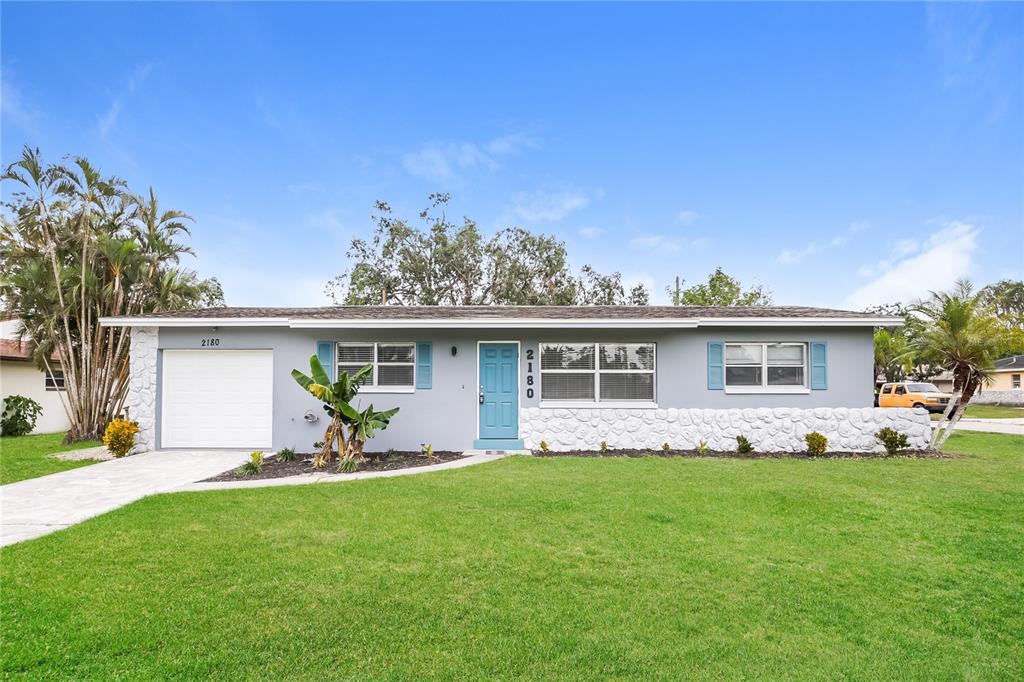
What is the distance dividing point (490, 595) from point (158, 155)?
663 inches

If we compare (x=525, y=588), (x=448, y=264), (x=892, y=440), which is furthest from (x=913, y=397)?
(x=525, y=588)

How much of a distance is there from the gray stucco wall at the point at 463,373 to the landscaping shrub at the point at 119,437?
0.68m

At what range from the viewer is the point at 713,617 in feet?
11.6

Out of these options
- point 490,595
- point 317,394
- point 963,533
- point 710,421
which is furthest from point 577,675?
point 710,421

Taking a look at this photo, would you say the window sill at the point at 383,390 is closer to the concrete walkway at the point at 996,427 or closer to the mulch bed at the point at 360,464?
the mulch bed at the point at 360,464

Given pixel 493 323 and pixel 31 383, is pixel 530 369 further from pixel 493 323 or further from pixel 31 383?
pixel 31 383

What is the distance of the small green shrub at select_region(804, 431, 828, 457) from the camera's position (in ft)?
35.6

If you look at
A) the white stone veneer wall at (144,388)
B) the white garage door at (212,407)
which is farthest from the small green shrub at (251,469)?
the white stone veneer wall at (144,388)

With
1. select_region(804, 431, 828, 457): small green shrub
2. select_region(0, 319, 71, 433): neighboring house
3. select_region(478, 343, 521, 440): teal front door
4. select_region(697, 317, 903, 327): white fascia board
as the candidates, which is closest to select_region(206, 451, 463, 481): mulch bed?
select_region(478, 343, 521, 440): teal front door

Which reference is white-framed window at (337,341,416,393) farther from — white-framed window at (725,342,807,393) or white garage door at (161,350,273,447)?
white-framed window at (725,342,807,393)

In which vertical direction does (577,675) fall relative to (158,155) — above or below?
below

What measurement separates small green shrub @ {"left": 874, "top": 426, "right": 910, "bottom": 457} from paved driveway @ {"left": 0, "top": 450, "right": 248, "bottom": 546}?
521 inches

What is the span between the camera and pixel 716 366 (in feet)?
38.3

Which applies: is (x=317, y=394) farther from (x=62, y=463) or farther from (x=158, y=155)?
(x=158, y=155)
